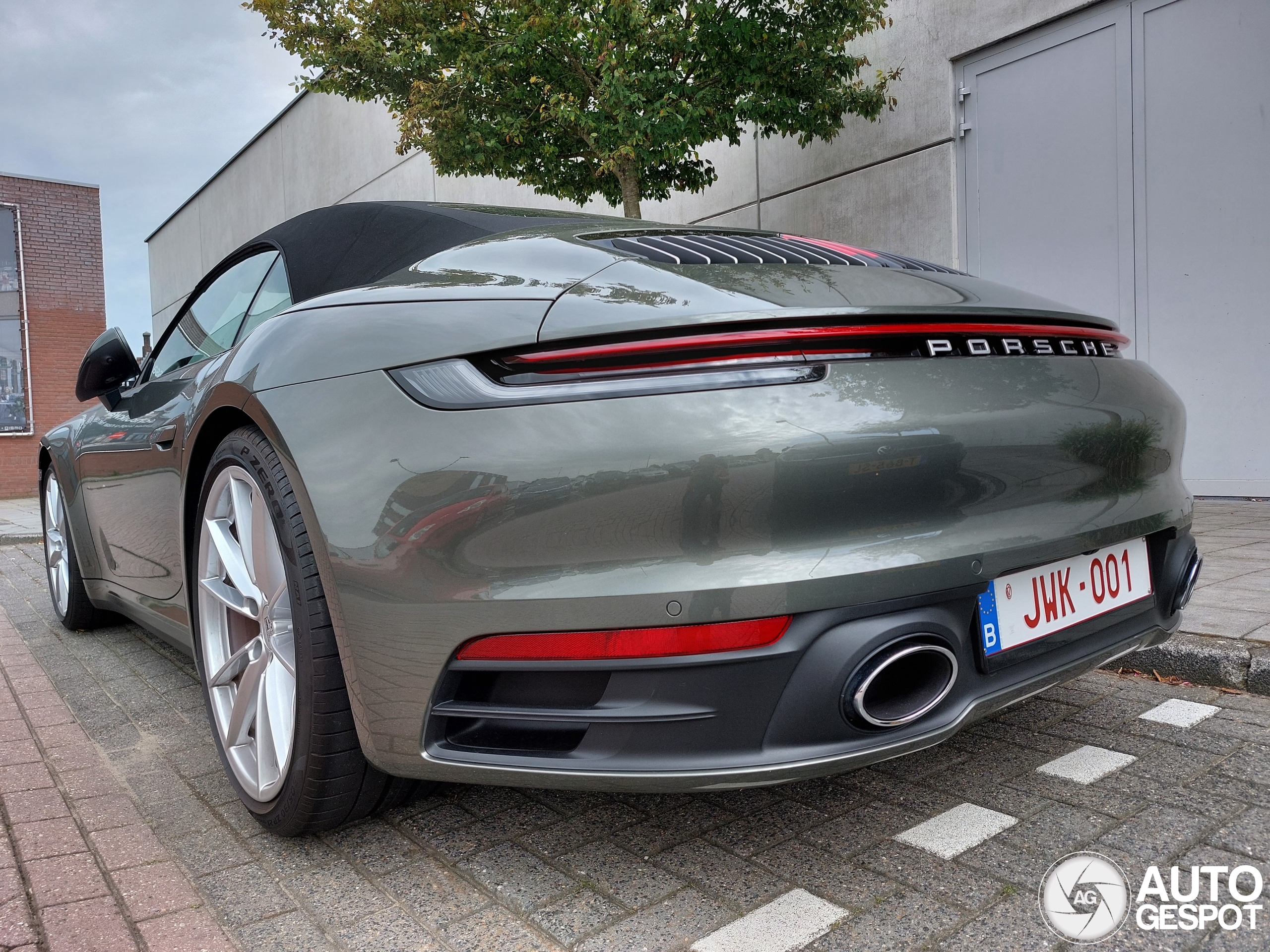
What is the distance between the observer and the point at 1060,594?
1755mm

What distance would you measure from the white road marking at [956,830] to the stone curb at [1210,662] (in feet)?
3.38

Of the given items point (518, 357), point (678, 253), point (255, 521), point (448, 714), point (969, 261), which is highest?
point (969, 261)

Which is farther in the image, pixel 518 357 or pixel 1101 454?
pixel 1101 454

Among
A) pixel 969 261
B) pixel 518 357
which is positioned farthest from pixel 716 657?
pixel 969 261

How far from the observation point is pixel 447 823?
2012mm

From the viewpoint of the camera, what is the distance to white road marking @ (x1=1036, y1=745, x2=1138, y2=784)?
2.12 metres

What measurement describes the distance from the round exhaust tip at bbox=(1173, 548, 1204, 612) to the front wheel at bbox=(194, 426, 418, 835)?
163 centimetres

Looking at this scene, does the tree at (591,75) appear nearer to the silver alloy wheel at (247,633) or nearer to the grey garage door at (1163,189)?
the grey garage door at (1163,189)

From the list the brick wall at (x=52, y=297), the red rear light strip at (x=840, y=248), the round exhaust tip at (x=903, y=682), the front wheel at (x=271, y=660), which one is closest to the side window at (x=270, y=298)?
the front wheel at (x=271, y=660)

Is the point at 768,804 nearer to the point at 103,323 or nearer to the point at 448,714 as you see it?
the point at 448,714

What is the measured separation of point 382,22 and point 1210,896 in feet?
27.6

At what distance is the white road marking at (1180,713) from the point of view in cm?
248

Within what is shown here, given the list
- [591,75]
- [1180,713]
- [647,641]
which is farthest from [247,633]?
A: [591,75]

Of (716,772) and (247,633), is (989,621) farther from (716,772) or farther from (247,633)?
(247,633)
